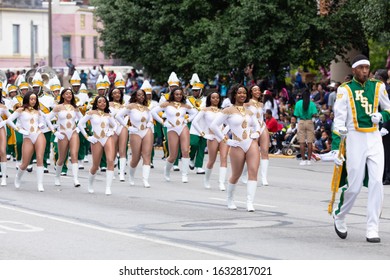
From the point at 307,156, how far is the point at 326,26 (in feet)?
24.5

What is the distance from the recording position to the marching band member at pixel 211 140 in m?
21.4

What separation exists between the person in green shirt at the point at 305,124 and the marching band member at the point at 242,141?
1030 centimetres

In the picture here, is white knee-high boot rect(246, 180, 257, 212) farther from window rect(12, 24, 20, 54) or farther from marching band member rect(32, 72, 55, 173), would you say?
window rect(12, 24, 20, 54)

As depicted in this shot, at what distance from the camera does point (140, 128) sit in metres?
22.2

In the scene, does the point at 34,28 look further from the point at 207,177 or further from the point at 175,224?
the point at 175,224

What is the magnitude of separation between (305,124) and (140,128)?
22.7ft

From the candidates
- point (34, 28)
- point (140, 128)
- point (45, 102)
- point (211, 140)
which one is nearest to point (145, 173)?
point (140, 128)

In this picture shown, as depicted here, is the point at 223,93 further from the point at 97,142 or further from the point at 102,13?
the point at 97,142

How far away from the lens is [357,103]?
13898 mm

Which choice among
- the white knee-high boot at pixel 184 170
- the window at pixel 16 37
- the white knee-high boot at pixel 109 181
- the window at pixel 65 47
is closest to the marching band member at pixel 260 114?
the white knee-high boot at pixel 184 170

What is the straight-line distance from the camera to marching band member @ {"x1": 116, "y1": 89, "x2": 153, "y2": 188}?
22.1 meters

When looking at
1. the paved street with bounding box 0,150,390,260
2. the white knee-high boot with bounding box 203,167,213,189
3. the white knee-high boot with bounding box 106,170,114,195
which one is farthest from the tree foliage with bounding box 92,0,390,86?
the white knee-high boot with bounding box 106,170,114,195

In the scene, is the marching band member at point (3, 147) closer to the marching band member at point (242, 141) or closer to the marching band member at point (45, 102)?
the marching band member at point (45, 102)
